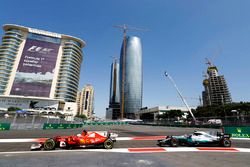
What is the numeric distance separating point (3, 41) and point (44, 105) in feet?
168

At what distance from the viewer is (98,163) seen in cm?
675

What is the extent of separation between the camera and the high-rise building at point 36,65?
3927 inches

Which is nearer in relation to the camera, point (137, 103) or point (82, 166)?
point (82, 166)

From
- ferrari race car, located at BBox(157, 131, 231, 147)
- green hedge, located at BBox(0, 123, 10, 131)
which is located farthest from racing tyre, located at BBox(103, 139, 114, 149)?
green hedge, located at BBox(0, 123, 10, 131)

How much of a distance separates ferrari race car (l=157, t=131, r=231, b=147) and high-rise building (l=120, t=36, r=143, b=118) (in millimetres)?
157076

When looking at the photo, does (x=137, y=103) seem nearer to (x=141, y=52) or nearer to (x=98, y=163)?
(x=141, y=52)

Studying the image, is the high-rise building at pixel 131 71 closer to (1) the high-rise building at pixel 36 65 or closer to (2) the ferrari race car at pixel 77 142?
(1) the high-rise building at pixel 36 65

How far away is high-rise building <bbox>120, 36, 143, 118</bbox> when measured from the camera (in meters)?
176

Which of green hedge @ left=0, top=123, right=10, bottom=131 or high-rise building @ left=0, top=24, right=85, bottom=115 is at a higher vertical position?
high-rise building @ left=0, top=24, right=85, bottom=115

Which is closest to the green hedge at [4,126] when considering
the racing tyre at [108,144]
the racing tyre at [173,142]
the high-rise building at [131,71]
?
the racing tyre at [108,144]

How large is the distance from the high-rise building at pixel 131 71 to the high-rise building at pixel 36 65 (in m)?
67.4

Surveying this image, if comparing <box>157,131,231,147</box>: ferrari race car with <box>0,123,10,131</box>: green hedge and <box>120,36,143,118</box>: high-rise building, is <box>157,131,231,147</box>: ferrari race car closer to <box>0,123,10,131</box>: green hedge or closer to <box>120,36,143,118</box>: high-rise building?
<box>0,123,10,131</box>: green hedge

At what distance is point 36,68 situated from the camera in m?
102

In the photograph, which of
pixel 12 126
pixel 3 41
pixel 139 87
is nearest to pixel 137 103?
pixel 139 87
